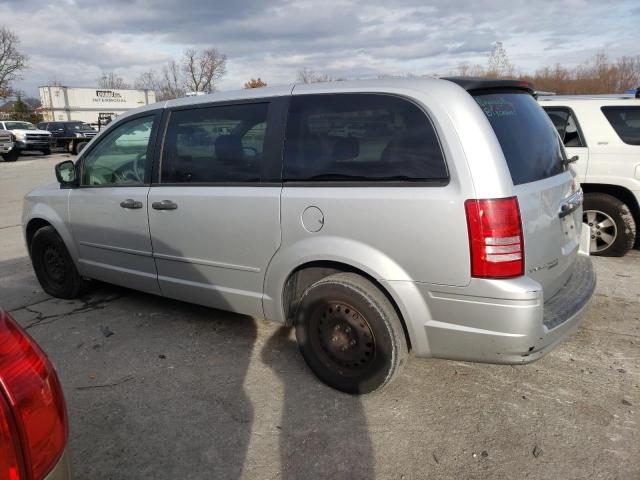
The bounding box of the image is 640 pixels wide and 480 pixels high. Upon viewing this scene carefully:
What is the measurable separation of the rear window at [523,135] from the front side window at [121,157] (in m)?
2.57

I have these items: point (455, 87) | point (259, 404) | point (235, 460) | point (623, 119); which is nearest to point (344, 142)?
point (455, 87)

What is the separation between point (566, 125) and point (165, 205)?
4826mm

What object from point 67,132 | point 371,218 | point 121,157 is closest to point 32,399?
A: point 371,218

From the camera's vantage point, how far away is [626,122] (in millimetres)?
5641

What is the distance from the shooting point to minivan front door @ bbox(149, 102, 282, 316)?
3230mm

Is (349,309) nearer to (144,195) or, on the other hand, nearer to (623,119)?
(144,195)

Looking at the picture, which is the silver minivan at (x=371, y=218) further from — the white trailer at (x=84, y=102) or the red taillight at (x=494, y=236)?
the white trailer at (x=84, y=102)

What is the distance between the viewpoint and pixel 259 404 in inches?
119

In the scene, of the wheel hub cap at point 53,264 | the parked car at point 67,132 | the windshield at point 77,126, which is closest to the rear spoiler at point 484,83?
the wheel hub cap at point 53,264

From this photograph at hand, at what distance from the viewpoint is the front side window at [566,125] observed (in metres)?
5.86

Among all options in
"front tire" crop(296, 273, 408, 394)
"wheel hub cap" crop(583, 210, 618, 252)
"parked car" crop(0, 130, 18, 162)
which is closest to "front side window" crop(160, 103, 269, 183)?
"front tire" crop(296, 273, 408, 394)

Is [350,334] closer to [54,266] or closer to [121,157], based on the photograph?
[121,157]

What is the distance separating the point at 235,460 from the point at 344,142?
183 centimetres

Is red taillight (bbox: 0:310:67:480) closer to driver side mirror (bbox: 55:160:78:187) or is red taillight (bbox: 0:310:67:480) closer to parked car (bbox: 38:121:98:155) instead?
driver side mirror (bbox: 55:160:78:187)
